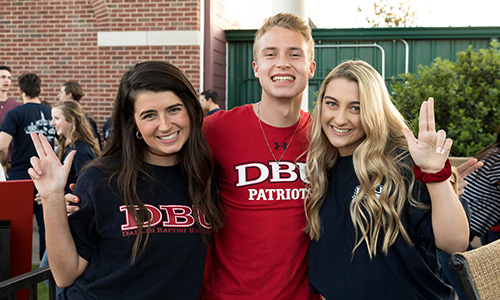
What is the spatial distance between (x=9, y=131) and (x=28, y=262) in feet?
11.7

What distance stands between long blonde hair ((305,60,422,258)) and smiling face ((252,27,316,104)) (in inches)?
8.0

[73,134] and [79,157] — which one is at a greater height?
[73,134]

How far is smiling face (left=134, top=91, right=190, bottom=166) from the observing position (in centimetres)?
221

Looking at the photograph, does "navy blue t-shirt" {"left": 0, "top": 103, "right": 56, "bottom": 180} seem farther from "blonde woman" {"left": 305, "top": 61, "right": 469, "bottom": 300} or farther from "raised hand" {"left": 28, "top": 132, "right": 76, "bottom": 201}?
"blonde woman" {"left": 305, "top": 61, "right": 469, "bottom": 300}

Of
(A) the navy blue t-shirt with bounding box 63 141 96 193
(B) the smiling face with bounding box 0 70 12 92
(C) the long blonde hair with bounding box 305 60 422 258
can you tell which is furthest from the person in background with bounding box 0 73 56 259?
(C) the long blonde hair with bounding box 305 60 422 258

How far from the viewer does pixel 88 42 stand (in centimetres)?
987

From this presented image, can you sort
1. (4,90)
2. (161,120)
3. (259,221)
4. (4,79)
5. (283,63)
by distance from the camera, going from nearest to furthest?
(161,120) → (259,221) → (283,63) → (4,79) → (4,90)

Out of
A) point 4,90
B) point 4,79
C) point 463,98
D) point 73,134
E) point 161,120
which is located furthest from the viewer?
point 4,90

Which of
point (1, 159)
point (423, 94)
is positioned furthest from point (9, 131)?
point (423, 94)

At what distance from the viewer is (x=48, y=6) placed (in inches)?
394

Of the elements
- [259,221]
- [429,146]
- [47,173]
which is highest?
[429,146]

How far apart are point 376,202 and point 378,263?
0.79 ft

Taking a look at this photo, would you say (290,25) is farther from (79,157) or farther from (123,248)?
(79,157)

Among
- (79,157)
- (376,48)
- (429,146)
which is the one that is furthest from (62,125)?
(376,48)
